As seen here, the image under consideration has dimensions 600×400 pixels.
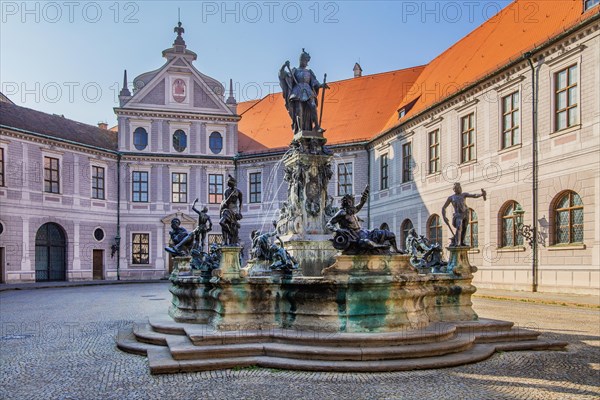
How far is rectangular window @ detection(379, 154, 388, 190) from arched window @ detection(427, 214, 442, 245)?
18.1 feet

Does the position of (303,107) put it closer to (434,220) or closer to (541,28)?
(541,28)

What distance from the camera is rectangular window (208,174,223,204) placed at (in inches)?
1588

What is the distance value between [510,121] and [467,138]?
3152 mm

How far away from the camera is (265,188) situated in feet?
130

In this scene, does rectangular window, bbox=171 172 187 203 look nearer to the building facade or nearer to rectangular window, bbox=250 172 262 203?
the building facade

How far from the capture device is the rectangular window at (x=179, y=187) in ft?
131

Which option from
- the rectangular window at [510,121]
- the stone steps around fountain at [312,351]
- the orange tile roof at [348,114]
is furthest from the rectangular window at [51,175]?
the stone steps around fountain at [312,351]

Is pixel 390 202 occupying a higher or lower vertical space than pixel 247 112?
lower

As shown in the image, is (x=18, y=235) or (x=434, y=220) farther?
(x=18, y=235)

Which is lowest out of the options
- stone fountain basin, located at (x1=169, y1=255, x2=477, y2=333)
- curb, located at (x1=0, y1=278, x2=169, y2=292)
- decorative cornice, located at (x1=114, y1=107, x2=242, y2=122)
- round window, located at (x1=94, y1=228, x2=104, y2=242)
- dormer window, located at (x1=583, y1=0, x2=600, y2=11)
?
curb, located at (x1=0, y1=278, x2=169, y2=292)

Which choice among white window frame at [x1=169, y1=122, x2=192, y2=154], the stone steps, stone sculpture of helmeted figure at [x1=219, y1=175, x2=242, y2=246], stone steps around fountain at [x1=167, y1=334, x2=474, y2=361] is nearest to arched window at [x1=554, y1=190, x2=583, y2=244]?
the stone steps

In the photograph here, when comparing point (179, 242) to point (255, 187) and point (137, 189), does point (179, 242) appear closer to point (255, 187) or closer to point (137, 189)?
point (255, 187)

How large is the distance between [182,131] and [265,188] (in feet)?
21.7

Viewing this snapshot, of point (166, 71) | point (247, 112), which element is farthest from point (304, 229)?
point (247, 112)
